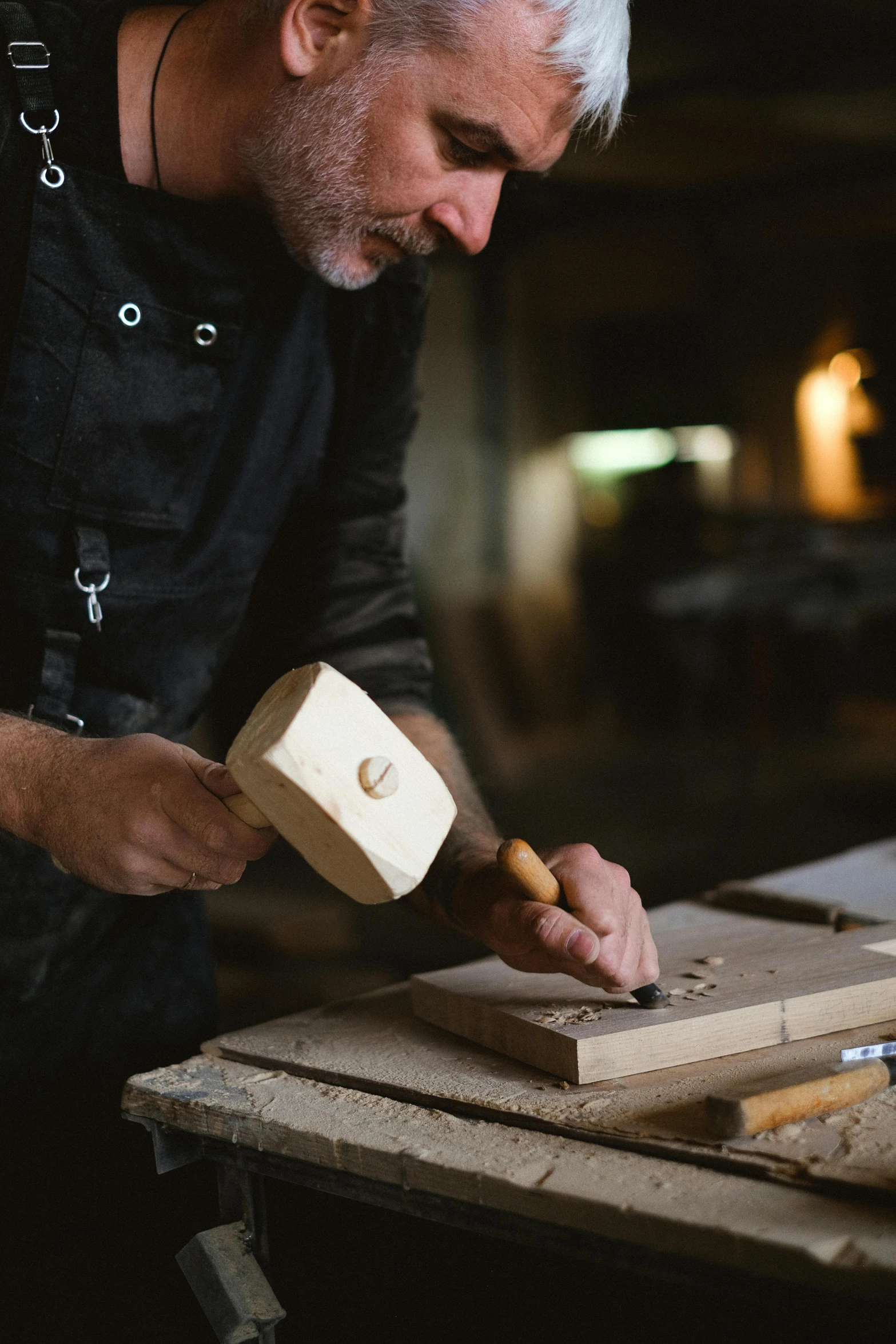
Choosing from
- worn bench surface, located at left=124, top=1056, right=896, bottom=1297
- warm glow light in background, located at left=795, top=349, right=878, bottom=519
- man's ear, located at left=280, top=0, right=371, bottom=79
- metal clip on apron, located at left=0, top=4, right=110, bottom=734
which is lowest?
worn bench surface, located at left=124, top=1056, right=896, bottom=1297

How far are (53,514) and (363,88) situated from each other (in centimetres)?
61

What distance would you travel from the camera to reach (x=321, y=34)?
150 cm

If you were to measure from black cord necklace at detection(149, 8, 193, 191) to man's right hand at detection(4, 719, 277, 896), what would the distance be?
0.73 metres

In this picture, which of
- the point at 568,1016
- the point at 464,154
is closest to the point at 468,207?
the point at 464,154

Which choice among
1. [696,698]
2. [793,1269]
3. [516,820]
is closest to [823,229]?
[696,698]

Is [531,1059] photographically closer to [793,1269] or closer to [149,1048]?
[793,1269]

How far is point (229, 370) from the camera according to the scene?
65.8 inches

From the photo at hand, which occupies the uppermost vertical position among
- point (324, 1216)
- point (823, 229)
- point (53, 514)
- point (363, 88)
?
point (823, 229)

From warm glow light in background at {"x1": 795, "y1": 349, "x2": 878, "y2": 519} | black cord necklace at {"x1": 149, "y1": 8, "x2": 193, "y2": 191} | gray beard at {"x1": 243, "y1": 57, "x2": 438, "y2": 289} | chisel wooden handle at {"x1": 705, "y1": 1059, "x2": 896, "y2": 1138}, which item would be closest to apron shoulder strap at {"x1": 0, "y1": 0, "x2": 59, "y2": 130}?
black cord necklace at {"x1": 149, "y1": 8, "x2": 193, "y2": 191}

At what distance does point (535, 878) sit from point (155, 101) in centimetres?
100

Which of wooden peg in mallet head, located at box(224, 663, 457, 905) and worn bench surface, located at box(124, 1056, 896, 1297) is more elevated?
wooden peg in mallet head, located at box(224, 663, 457, 905)

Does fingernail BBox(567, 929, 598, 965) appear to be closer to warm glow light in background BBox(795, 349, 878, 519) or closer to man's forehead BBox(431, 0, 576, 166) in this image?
man's forehead BBox(431, 0, 576, 166)

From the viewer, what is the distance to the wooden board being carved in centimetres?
127

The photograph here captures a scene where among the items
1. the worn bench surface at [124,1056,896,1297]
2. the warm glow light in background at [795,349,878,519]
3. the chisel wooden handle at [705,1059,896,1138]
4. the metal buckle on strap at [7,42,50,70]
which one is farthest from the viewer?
the warm glow light in background at [795,349,878,519]
